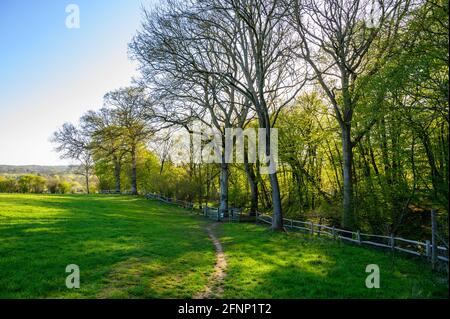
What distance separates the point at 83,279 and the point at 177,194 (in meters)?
31.6

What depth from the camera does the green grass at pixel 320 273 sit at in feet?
25.5

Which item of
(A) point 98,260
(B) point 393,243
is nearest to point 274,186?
(B) point 393,243

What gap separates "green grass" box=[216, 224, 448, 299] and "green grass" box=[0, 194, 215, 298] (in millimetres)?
1238

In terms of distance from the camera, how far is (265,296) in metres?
7.62

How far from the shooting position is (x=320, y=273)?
959 cm

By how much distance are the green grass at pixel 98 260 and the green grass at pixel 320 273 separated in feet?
4.06

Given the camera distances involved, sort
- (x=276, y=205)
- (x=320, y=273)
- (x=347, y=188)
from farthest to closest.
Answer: (x=276, y=205) < (x=347, y=188) < (x=320, y=273)

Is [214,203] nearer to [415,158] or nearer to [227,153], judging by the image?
[227,153]

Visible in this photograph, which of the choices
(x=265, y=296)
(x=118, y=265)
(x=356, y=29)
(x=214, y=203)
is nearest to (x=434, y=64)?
(x=356, y=29)

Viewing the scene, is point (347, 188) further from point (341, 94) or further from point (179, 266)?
point (179, 266)

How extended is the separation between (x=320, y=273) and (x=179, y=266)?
14.5 feet

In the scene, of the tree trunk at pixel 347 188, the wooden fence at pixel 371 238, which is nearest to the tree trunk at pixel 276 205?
the wooden fence at pixel 371 238

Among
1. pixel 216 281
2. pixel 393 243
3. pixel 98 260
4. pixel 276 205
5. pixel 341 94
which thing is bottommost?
pixel 216 281

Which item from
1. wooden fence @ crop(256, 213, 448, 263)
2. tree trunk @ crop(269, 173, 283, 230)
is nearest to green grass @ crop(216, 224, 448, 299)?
wooden fence @ crop(256, 213, 448, 263)
